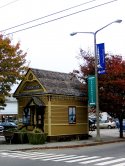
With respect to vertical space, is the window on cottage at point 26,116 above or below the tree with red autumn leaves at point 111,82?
below

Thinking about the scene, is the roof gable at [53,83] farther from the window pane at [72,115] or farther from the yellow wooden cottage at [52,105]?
the window pane at [72,115]

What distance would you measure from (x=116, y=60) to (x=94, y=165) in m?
17.9

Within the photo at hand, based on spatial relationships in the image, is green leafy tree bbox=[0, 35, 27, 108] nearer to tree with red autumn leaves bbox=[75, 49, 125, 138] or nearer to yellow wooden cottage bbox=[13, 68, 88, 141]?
yellow wooden cottage bbox=[13, 68, 88, 141]

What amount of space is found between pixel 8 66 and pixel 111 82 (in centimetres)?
773

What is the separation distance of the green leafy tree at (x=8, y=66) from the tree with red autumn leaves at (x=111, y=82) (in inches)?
209

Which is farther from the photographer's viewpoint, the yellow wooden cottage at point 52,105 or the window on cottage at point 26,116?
the window on cottage at point 26,116

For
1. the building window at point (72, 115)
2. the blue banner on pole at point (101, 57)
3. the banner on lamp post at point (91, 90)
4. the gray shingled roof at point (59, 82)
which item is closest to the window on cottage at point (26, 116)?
the gray shingled roof at point (59, 82)

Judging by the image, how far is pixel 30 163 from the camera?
1731 cm

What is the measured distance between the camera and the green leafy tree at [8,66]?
98.4 feet

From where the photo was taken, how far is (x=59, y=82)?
33.1 m

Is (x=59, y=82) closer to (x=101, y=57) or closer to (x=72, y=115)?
(x=72, y=115)

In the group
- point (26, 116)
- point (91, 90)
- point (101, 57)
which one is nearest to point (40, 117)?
point (26, 116)

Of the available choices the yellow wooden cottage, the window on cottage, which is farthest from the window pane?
the window on cottage

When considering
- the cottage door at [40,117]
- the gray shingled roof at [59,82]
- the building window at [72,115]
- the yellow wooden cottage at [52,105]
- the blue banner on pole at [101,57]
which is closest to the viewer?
the blue banner on pole at [101,57]
